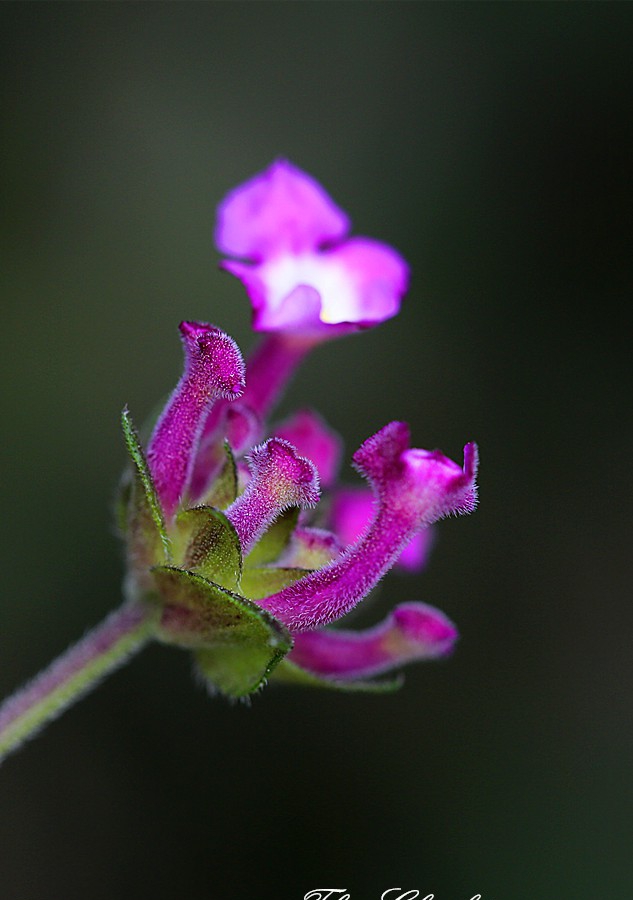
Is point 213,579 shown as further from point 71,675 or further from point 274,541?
point 71,675

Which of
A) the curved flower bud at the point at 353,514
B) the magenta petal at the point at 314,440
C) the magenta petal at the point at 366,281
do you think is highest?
the magenta petal at the point at 366,281

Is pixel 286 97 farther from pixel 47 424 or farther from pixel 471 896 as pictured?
pixel 471 896

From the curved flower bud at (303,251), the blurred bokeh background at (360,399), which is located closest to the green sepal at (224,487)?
the curved flower bud at (303,251)

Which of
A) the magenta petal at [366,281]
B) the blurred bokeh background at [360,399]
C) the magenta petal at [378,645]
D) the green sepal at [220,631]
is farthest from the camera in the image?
the blurred bokeh background at [360,399]

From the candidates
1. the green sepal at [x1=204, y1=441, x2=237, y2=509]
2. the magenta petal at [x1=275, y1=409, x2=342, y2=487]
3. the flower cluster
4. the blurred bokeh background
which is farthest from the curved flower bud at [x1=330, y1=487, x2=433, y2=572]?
the blurred bokeh background

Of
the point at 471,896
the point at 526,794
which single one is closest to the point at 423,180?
the point at 526,794

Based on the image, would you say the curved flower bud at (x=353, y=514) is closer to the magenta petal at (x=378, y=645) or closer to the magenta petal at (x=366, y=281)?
the magenta petal at (x=378, y=645)
